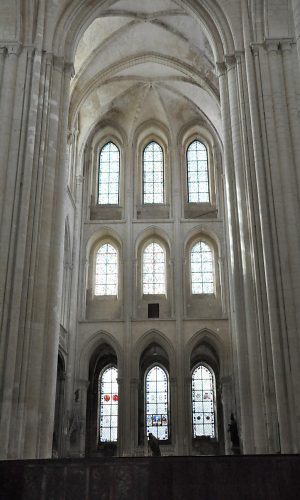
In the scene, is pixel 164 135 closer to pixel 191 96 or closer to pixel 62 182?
pixel 191 96

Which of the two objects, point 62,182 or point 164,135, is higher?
point 164,135

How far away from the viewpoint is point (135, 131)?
2648 centimetres

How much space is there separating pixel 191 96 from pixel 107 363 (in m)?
11.8

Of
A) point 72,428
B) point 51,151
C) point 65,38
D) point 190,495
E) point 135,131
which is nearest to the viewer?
point 190,495

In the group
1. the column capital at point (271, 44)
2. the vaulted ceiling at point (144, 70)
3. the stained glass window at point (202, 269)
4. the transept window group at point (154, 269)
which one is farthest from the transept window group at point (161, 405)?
the column capital at point (271, 44)

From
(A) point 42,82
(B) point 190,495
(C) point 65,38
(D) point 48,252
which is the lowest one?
(B) point 190,495

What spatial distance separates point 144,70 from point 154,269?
8.15 m

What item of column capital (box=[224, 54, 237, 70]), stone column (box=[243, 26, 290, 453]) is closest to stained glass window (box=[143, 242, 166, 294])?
column capital (box=[224, 54, 237, 70])

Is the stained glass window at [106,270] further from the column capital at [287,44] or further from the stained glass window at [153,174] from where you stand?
the column capital at [287,44]

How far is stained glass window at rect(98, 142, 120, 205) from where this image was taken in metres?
25.8

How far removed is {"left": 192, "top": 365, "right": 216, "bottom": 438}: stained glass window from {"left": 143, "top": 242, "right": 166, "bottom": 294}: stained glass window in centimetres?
396

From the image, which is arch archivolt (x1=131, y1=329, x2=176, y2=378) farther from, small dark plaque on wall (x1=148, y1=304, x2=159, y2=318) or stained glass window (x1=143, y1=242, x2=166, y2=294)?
stained glass window (x1=143, y1=242, x2=166, y2=294)

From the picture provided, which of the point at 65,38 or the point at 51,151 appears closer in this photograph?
the point at 51,151

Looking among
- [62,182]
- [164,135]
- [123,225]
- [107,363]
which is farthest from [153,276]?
[62,182]
